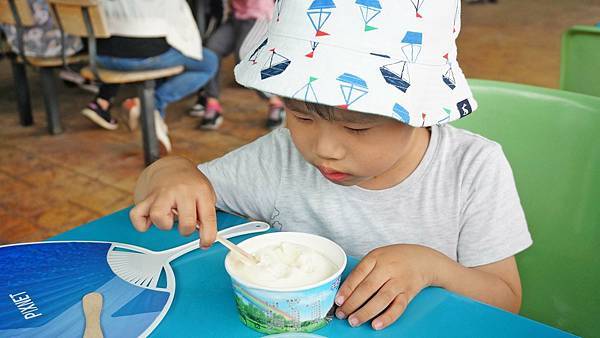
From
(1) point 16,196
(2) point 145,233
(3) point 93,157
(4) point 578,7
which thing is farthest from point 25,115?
(4) point 578,7

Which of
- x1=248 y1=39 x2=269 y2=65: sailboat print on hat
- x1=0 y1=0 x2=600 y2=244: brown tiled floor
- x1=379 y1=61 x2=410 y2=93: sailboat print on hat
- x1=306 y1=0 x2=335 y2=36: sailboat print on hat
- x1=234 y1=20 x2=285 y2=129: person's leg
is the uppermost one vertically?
x1=306 y1=0 x2=335 y2=36: sailboat print on hat

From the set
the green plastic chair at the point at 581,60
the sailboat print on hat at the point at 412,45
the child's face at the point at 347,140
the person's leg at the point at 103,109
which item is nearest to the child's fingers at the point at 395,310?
the child's face at the point at 347,140

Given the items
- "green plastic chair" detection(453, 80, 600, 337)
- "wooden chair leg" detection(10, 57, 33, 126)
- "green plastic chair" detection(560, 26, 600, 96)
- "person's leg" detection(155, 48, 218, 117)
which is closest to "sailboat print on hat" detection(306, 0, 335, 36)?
"green plastic chair" detection(453, 80, 600, 337)

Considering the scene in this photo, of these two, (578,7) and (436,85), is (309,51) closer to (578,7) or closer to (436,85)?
(436,85)

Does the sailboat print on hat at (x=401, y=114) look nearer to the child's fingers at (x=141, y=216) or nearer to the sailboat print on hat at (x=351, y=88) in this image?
the sailboat print on hat at (x=351, y=88)

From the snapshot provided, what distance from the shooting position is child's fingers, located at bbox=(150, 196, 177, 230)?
0.87 metres

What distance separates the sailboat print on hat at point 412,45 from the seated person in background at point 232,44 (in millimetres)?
2772

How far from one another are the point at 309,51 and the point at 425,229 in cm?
38

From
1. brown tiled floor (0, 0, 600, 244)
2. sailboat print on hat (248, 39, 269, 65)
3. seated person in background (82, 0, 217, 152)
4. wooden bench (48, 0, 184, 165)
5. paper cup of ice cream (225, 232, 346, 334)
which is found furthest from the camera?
seated person in background (82, 0, 217, 152)

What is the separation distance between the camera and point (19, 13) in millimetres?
3283

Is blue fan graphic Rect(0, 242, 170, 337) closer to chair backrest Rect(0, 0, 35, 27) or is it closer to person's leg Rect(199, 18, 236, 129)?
chair backrest Rect(0, 0, 35, 27)

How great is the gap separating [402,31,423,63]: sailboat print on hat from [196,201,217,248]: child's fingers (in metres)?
0.33

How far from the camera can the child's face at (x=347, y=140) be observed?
2.85 ft

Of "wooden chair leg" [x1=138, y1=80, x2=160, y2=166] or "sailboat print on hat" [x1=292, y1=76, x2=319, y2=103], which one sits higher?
"sailboat print on hat" [x1=292, y1=76, x2=319, y2=103]
